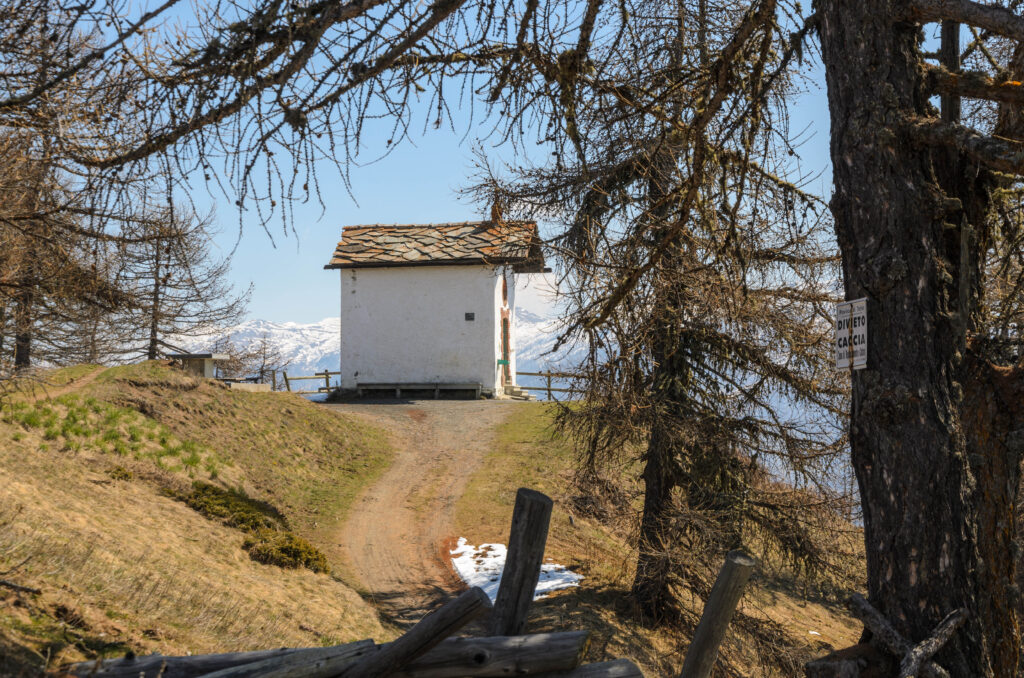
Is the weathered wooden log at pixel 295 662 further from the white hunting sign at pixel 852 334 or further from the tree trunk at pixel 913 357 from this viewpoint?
the white hunting sign at pixel 852 334

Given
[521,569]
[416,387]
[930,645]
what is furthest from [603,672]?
[416,387]

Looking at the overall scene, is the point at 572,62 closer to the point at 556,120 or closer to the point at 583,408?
the point at 556,120

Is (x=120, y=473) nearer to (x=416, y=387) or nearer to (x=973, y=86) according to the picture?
(x=973, y=86)

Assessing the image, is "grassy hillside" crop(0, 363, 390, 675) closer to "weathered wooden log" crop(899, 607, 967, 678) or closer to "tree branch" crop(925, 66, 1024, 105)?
"weathered wooden log" crop(899, 607, 967, 678)

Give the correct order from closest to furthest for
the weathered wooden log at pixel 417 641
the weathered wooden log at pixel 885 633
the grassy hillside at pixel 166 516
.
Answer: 1. the weathered wooden log at pixel 885 633
2. the weathered wooden log at pixel 417 641
3. the grassy hillside at pixel 166 516

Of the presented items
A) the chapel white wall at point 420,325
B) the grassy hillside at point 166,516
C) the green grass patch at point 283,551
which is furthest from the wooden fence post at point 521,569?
the chapel white wall at point 420,325

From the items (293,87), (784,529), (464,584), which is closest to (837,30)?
(293,87)

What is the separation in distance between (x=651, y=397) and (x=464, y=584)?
462 centimetres

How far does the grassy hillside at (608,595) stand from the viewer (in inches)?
408

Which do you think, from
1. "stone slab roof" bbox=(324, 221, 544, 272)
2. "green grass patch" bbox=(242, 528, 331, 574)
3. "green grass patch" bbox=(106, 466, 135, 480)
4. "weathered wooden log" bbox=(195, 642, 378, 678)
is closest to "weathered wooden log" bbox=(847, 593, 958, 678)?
"weathered wooden log" bbox=(195, 642, 378, 678)

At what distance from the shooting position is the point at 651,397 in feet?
35.1

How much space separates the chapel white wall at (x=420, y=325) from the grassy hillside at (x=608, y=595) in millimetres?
7866

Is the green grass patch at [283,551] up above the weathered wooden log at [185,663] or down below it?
below

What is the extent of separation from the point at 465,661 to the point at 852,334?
318 centimetres
